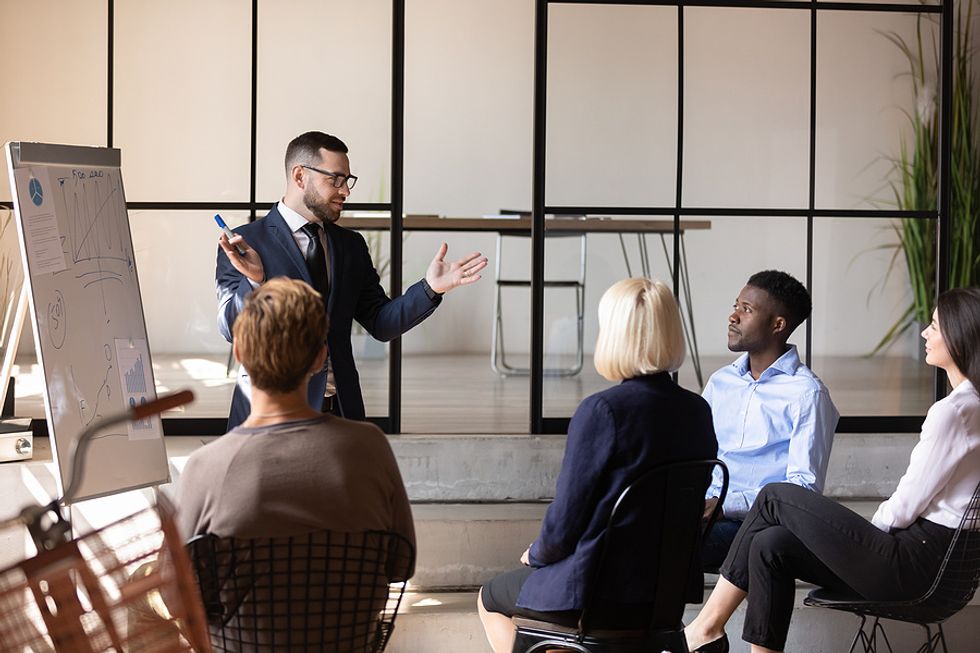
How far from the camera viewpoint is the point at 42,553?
1168 mm

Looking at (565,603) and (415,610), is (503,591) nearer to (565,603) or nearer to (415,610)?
(565,603)

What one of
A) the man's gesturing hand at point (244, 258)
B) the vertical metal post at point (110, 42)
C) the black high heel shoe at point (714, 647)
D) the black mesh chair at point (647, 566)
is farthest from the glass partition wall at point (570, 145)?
the black mesh chair at point (647, 566)

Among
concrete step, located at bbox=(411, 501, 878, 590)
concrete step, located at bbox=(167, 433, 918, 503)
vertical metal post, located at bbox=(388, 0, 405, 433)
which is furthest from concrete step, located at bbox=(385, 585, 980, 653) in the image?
vertical metal post, located at bbox=(388, 0, 405, 433)

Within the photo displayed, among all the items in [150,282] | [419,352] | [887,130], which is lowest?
[419,352]

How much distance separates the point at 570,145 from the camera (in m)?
4.57

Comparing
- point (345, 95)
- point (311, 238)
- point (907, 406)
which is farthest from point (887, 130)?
point (311, 238)

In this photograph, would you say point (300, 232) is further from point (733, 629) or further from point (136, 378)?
point (733, 629)

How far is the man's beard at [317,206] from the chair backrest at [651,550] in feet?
4.69

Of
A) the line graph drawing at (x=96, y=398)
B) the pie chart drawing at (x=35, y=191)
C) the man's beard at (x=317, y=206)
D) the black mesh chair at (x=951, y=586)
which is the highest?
the pie chart drawing at (x=35, y=191)

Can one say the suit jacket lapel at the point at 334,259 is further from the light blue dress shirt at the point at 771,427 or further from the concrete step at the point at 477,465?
the light blue dress shirt at the point at 771,427

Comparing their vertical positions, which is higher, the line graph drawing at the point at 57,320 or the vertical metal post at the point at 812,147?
the vertical metal post at the point at 812,147

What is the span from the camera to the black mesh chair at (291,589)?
180 cm

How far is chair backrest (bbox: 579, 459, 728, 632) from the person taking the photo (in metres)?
2.33

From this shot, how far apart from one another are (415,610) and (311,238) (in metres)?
1.29
